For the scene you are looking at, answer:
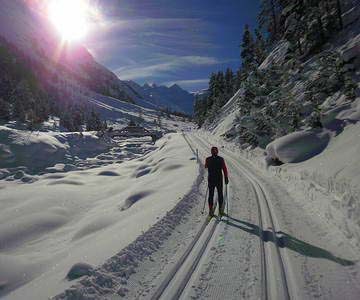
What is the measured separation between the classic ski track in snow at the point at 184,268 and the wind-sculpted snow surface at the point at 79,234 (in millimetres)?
796

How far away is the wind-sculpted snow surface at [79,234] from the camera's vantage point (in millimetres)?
6508

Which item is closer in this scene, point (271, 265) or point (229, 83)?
point (271, 265)

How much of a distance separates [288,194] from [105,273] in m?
9.07

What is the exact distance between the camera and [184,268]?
21.9ft

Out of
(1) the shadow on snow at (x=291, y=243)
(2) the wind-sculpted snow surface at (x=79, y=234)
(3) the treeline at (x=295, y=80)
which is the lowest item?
(2) the wind-sculpted snow surface at (x=79, y=234)

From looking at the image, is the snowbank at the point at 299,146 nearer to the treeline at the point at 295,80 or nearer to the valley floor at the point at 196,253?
the treeline at the point at 295,80

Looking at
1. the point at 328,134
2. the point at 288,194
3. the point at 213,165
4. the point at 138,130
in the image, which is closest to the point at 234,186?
the point at 288,194

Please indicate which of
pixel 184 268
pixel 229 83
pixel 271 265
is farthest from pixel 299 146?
pixel 229 83

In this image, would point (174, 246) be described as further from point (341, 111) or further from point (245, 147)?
point (245, 147)

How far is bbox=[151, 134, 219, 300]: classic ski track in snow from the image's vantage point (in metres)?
5.75

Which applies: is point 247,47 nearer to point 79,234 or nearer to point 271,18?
point 271,18

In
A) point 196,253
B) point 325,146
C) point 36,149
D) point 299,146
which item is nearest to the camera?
point 196,253

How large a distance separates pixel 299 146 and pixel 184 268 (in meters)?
13.9

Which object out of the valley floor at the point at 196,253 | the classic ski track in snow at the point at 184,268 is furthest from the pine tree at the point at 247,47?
the classic ski track in snow at the point at 184,268
